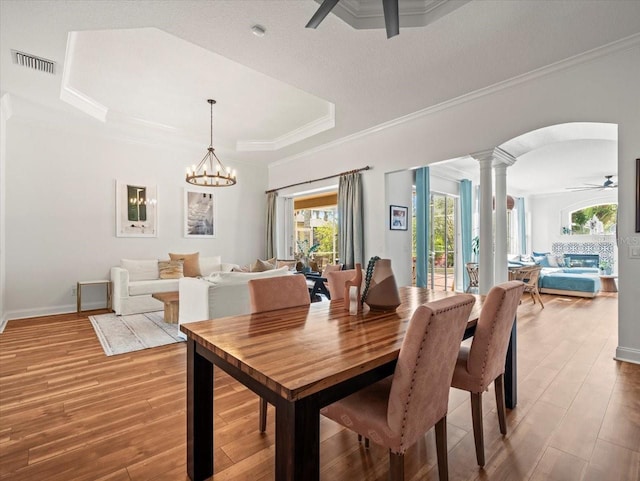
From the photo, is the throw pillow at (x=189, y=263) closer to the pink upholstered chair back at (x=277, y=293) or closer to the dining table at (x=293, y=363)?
the pink upholstered chair back at (x=277, y=293)

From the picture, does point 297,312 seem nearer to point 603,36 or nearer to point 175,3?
point 175,3

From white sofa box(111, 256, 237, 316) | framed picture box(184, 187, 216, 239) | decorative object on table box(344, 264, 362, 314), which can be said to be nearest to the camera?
decorative object on table box(344, 264, 362, 314)

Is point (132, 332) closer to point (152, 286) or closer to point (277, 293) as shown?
point (152, 286)

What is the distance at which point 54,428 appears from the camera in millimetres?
1949

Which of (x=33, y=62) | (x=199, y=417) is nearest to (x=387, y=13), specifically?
(x=199, y=417)

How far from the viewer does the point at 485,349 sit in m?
1.65

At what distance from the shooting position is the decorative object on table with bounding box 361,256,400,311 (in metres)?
1.81

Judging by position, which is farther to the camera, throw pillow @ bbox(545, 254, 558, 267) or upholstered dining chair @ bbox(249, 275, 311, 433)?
throw pillow @ bbox(545, 254, 558, 267)

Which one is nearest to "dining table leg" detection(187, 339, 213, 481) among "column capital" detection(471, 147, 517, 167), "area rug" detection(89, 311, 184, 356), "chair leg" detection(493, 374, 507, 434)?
"chair leg" detection(493, 374, 507, 434)

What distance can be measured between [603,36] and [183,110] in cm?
485

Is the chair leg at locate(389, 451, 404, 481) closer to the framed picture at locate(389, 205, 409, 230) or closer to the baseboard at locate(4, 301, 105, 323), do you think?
the framed picture at locate(389, 205, 409, 230)

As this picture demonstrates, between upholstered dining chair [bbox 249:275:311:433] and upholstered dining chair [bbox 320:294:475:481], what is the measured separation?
2.45ft

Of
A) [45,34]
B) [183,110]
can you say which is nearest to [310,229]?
[183,110]

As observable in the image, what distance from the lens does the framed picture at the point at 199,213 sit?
246 inches
